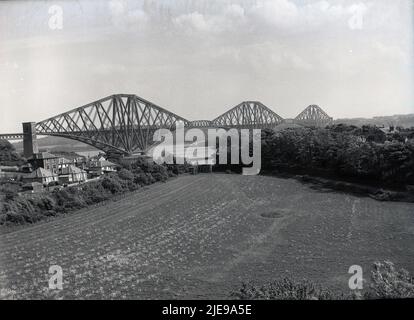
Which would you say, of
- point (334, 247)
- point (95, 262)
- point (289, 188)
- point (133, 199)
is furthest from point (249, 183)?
point (95, 262)

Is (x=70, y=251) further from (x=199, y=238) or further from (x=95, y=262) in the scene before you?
(x=199, y=238)

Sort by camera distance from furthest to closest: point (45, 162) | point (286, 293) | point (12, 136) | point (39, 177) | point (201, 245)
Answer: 1. point (12, 136)
2. point (45, 162)
3. point (39, 177)
4. point (201, 245)
5. point (286, 293)

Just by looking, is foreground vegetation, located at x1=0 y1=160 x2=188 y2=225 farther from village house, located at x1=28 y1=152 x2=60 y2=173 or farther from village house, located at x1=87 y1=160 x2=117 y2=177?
village house, located at x1=28 y1=152 x2=60 y2=173

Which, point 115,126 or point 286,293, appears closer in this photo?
point 286,293

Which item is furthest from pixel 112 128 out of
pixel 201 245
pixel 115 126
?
pixel 201 245

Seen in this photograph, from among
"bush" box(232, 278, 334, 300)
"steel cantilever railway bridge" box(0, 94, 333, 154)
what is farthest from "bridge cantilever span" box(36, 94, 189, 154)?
"bush" box(232, 278, 334, 300)

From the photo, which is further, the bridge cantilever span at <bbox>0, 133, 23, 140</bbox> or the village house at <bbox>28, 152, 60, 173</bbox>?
the bridge cantilever span at <bbox>0, 133, 23, 140</bbox>

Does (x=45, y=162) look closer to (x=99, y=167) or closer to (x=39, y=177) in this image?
(x=99, y=167)
